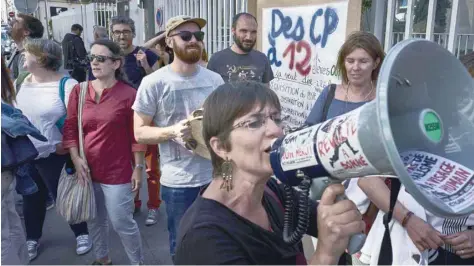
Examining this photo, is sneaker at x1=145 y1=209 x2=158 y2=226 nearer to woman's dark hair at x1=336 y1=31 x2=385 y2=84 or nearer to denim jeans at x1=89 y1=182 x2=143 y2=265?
denim jeans at x1=89 y1=182 x2=143 y2=265

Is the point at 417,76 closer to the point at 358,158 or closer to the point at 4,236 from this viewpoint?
the point at 358,158

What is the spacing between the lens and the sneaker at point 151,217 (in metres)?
3.91

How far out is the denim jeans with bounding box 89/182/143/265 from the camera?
9.03ft

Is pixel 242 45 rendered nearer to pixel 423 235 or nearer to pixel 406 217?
pixel 406 217

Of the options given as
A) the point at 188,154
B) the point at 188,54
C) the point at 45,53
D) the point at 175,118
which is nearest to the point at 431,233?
the point at 188,154

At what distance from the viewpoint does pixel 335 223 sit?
3.60ft

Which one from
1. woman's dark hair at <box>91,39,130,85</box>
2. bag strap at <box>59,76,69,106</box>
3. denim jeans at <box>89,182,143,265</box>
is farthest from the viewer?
bag strap at <box>59,76,69,106</box>

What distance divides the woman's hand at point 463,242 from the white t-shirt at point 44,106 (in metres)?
2.58

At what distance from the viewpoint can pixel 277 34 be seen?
4.34 meters

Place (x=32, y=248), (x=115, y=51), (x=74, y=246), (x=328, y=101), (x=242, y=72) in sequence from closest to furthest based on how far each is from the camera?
(x=328, y=101) < (x=115, y=51) < (x=32, y=248) < (x=74, y=246) < (x=242, y=72)

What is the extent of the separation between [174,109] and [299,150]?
4.95 ft

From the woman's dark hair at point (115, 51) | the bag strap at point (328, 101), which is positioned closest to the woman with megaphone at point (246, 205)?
the bag strap at point (328, 101)

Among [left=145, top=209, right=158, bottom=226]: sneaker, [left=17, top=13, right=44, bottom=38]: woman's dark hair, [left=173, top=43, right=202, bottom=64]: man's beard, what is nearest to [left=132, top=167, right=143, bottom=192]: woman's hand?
[left=173, top=43, right=202, bottom=64]: man's beard

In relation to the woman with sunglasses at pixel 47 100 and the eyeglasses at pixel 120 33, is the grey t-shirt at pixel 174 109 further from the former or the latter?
the eyeglasses at pixel 120 33
